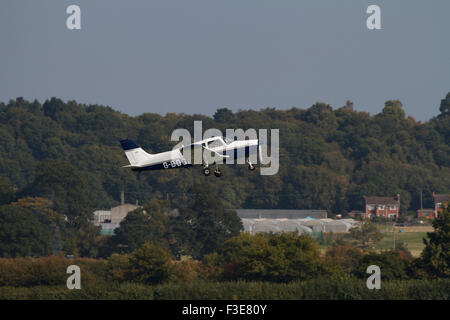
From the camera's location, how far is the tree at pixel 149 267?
145 m

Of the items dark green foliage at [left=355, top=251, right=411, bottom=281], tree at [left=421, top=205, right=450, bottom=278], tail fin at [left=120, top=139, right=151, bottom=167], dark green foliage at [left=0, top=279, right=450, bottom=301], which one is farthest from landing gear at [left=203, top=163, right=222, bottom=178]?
tree at [left=421, top=205, right=450, bottom=278]

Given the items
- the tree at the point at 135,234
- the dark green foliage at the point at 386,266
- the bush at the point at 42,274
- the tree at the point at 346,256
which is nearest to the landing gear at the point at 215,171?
the dark green foliage at the point at 386,266

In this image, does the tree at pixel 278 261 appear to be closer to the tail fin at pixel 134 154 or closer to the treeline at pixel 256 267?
the treeline at pixel 256 267

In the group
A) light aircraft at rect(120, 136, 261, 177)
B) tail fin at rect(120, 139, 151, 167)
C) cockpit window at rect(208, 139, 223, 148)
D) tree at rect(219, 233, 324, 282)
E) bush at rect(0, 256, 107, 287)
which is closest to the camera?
light aircraft at rect(120, 136, 261, 177)

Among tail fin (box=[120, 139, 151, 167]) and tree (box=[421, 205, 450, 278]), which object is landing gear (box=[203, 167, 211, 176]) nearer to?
tail fin (box=[120, 139, 151, 167])

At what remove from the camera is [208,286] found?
136625 mm

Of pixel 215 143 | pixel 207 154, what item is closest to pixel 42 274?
pixel 215 143

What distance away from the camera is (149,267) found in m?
145

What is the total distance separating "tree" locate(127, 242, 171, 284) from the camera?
14538 cm

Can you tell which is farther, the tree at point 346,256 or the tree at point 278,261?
the tree at point 346,256

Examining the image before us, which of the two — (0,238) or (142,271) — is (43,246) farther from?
(142,271)
